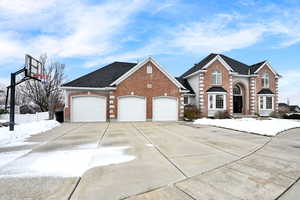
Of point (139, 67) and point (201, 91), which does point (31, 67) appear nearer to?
point (139, 67)

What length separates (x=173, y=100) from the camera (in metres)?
19.1

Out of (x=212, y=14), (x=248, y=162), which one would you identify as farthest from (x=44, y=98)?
(x=248, y=162)

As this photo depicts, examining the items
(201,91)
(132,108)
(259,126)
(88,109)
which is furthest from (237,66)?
(88,109)

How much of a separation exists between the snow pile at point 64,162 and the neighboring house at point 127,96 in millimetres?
11696

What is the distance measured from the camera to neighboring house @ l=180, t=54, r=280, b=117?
21.7 meters

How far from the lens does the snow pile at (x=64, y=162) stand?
401 centimetres

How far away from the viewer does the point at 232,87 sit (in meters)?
23.0

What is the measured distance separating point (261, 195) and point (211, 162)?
171 cm

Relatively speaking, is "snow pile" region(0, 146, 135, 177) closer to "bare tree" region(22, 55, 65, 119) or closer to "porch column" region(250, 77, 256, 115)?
"porch column" region(250, 77, 256, 115)

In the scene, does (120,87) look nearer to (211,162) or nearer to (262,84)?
(211,162)

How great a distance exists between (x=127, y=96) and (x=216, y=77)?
1133 cm

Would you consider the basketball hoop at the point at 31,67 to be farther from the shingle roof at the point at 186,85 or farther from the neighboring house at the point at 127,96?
the shingle roof at the point at 186,85

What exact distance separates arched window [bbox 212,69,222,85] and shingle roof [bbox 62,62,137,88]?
32.8 ft

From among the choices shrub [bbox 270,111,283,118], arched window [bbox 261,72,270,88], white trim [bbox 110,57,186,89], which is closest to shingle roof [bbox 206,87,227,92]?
white trim [bbox 110,57,186,89]
